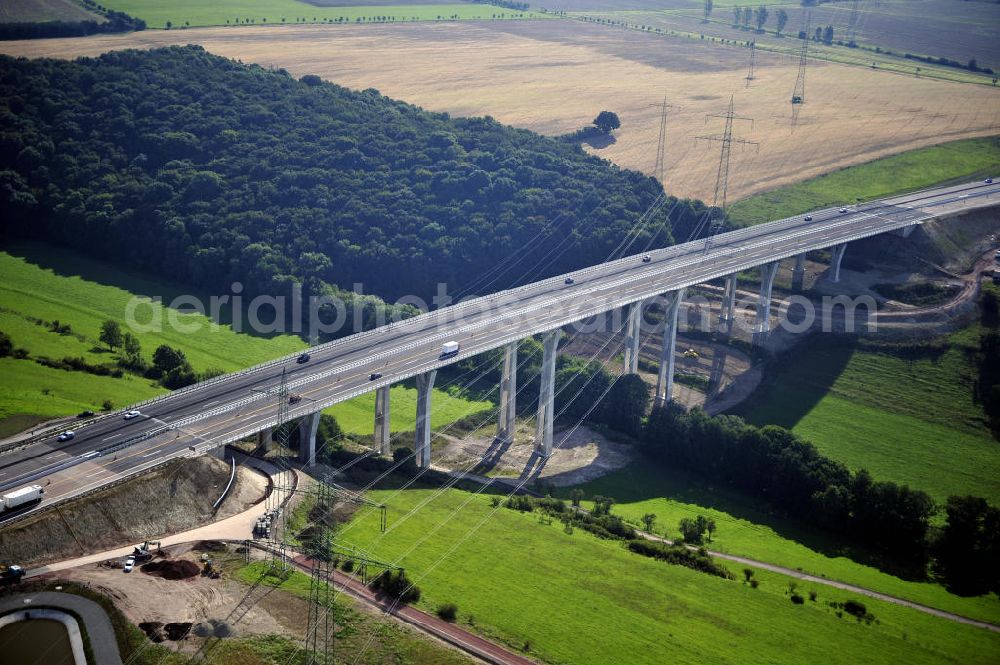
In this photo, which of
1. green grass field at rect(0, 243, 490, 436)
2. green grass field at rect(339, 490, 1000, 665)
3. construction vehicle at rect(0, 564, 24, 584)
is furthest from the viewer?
green grass field at rect(0, 243, 490, 436)

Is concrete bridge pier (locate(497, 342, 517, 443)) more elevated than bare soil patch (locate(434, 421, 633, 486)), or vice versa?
concrete bridge pier (locate(497, 342, 517, 443))

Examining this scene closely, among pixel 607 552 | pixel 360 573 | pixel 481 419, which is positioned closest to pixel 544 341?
pixel 481 419

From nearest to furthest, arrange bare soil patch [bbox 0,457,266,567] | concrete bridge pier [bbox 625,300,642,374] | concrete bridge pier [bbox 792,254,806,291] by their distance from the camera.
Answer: bare soil patch [bbox 0,457,266,567]
concrete bridge pier [bbox 625,300,642,374]
concrete bridge pier [bbox 792,254,806,291]

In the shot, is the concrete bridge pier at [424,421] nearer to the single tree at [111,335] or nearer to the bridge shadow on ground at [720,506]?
the bridge shadow on ground at [720,506]

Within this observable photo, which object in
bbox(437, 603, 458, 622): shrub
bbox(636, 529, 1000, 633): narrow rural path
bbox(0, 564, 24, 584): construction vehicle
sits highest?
bbox(0, 564, 24, 584): construction vehicle

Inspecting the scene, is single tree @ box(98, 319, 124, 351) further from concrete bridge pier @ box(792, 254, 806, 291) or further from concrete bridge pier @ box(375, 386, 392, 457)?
concrete bridge pier @ box(792, 254, 806, 291)

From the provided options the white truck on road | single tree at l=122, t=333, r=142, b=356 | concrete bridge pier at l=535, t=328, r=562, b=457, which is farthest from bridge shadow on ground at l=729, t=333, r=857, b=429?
the white truck on road

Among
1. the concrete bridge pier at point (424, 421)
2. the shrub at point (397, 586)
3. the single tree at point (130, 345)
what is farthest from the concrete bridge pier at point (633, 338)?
the single tree at point (130, 345)
